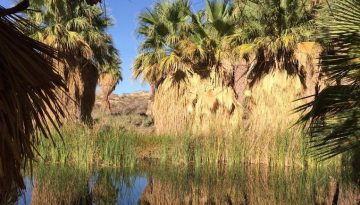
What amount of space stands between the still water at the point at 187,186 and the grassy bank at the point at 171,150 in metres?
0.70

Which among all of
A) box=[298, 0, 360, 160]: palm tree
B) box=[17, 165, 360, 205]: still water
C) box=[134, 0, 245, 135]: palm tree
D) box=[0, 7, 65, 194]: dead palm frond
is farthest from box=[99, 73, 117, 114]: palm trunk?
box=[0, 7, 65, 194]: dead palm frond

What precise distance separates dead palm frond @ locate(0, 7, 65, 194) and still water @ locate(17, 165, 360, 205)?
6546 mm

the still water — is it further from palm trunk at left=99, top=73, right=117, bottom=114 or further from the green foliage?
palm trunk at left=99, top=73, right=117, bottom=114

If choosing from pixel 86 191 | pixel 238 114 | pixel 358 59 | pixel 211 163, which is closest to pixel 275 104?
pixel 238 114

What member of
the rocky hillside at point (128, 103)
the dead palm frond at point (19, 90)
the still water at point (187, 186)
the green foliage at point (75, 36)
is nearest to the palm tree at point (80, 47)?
the green foliage at point (75, 36)

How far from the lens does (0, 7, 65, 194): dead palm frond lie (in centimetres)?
242

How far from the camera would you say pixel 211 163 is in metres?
16.8

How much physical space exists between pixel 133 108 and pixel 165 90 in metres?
28.4

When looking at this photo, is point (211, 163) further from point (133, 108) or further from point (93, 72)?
point (133, 108)

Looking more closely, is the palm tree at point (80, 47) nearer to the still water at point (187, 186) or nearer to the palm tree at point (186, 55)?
the palm tree at point (186, 55)

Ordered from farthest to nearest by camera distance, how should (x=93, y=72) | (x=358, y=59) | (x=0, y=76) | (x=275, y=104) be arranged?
(x=93, y=72) → (x=275, y=104) → (x=358, y=59) → (x=0, y=76)

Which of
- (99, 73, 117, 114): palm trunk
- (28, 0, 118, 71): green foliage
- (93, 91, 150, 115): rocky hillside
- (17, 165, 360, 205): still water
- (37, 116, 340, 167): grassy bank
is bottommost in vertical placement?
(17, 165, 360, 205): still water

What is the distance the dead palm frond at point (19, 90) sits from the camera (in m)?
2.42

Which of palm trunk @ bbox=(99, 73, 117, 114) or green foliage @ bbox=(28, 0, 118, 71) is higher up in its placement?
green foliage @ bbox=(28, 0, 118, 71)
